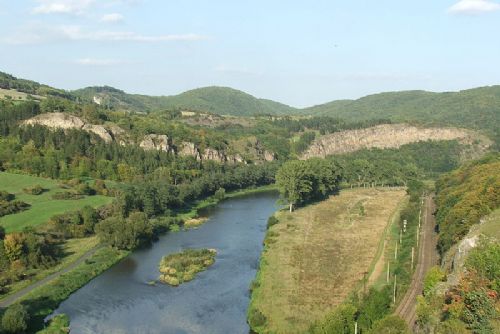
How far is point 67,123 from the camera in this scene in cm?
16962

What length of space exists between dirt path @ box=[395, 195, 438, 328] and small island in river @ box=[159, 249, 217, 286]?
3051 cm

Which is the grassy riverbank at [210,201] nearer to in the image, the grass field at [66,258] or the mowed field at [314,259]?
the mowed field at [314,259]

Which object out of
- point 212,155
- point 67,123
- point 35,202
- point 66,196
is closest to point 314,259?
point 66,196

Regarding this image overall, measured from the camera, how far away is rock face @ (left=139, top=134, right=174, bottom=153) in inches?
6870

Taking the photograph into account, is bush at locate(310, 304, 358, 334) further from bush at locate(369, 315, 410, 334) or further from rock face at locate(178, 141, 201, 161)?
rock face at locate(178, 141, 201, 161)

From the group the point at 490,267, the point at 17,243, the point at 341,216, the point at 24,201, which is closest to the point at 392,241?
the point at 341,216

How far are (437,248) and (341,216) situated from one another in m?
36.7

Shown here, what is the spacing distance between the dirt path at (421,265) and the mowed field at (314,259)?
23.2ft

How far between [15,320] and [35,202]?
57.0 meters

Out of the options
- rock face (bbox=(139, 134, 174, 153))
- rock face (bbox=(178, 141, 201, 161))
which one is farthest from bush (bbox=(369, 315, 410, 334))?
rock face (bbox=(178, 141, 201, 161))

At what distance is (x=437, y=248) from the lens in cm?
7662

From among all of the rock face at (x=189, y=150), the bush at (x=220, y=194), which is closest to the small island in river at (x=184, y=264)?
the bush at (x=220, y=194)

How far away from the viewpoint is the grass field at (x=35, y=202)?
300 feet

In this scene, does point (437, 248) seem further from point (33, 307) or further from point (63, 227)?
point (63, 227)
